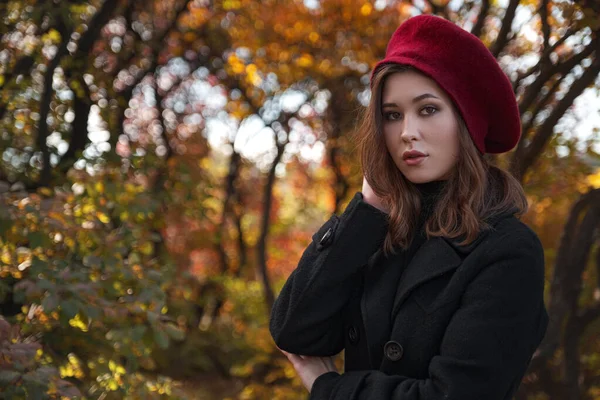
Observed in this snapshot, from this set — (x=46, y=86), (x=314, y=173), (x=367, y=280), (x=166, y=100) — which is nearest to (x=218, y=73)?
(x=166, y=100)

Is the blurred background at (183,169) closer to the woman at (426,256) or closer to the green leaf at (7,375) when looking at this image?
the green leaf at (7,375)

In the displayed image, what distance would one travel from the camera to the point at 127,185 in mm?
3580

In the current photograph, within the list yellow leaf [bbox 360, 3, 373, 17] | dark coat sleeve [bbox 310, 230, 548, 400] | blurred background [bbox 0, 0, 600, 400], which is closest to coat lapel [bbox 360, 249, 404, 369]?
dark coat sleeve [bbox 310, 230, 548, 400]

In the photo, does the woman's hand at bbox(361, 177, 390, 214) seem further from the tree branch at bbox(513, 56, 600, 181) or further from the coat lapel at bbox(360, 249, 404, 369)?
the tree branch at bbox(513, 56, 600, 181)

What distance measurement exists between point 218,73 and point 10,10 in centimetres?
393

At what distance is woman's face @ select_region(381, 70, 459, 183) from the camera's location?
1.64m

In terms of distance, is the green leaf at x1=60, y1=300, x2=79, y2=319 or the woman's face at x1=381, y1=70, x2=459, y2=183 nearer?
the woman's face at x1=381, y1=70, x2=459, y2=183

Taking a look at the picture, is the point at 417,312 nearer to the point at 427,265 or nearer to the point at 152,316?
the point at 427,265

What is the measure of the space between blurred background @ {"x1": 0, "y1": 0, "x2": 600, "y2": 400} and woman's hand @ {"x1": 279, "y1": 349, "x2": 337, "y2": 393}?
895 mm

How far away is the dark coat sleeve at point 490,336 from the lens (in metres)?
1.41

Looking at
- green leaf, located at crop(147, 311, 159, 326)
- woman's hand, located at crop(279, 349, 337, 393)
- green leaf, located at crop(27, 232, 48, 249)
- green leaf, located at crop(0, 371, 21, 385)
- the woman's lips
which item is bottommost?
green leaf, located at crop(0, 371, 21, 385)

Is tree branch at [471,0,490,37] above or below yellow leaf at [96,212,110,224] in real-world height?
above

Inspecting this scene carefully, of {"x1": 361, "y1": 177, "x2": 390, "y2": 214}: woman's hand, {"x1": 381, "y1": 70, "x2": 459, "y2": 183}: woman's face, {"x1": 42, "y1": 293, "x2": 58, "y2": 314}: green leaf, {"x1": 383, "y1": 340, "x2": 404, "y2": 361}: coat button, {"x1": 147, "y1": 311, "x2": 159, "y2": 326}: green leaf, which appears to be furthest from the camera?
{"x1": 147, "y1": 311, "x2": 159, "y2": 326}: green leaf

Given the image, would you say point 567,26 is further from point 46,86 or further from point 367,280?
point 46,86
